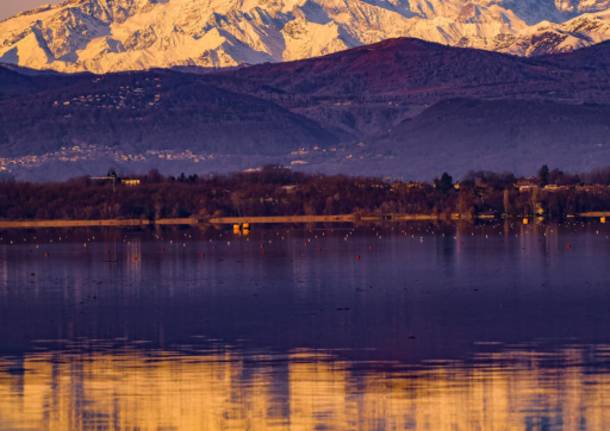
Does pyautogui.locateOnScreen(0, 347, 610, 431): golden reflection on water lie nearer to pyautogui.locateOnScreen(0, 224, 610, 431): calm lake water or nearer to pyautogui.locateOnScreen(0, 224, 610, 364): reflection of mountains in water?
pyautogui.locateOnScreen(0, 224, 610, 431): calm lake water

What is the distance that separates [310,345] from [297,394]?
10.2 metres

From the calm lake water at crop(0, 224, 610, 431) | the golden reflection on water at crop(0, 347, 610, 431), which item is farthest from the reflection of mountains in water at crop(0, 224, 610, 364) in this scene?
the golden reflection on water at crop(0, 347, 610, 431)

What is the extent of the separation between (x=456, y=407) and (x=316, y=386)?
471 cm

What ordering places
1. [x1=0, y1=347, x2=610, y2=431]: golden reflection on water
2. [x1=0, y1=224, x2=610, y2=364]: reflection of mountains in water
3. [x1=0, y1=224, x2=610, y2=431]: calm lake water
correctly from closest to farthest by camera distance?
[x1=0, y1=347, x2=610, y2=431]: golden reflection on water, [x1=0, y1=224, x2=610, y2=431]: calm lake water, [x1=0, y1=224, x2=610, y2=364]: reflection of mountains in water

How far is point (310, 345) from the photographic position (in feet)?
175

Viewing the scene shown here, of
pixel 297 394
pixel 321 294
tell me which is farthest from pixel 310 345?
pixel 321 294

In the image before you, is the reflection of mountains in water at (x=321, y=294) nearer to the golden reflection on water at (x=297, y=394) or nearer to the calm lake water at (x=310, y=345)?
the calm lake water at (x=310, y=345)

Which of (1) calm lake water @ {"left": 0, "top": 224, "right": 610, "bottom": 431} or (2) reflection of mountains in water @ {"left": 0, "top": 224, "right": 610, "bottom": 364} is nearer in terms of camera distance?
(1) calm lake water @ {"left": 0, "top": 224, "right": 610, "bottom": 431}

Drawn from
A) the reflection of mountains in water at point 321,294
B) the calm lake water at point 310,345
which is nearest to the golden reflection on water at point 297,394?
the calm lake water at point 310,345

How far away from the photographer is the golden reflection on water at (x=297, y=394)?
39438 millimetres

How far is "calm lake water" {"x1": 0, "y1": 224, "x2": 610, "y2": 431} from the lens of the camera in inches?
1598

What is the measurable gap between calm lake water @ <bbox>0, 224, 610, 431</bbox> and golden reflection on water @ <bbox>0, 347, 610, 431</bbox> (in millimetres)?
74

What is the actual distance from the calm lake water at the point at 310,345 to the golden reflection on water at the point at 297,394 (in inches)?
2.9

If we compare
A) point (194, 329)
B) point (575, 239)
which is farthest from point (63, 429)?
point (575, 239)
